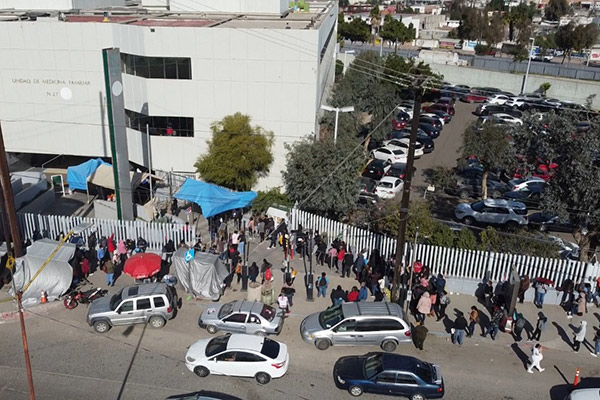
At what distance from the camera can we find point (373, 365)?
46.6 feet

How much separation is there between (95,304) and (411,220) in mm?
11850

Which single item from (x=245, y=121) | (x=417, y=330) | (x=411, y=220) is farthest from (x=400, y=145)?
(x=417, y=330)

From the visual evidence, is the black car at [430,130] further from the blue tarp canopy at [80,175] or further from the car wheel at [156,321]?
the car wheel at [156,321]

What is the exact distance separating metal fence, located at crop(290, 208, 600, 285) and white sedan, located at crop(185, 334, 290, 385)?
7716 millimetres

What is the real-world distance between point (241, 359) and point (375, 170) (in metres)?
18.7

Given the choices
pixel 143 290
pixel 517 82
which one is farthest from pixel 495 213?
pixel 517 82

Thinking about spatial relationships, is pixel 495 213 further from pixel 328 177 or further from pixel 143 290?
pixel 143 290

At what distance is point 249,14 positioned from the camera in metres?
37.7

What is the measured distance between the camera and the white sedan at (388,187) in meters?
28.2

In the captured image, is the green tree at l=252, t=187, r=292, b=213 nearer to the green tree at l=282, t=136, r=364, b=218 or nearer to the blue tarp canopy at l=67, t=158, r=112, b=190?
the green tree at l=282, t=136, r=364, b=218

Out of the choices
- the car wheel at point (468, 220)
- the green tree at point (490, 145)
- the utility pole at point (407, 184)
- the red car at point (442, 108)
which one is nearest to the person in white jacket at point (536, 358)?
the utility pole at point (407, 184)

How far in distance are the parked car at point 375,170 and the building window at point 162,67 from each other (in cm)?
1146

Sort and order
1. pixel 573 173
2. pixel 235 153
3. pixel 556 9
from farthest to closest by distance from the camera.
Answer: pixel 556 9 → pixel 235 153 → pixel 573 173

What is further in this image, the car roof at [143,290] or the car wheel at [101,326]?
the car roof at [143,290]
